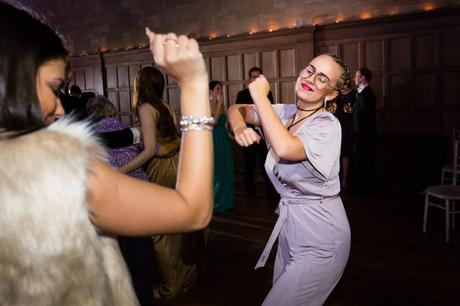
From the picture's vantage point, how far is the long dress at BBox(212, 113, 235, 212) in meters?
5.40

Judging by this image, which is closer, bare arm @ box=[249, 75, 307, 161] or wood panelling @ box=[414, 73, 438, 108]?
bare arm @ box=[249, 75, 307, 161]

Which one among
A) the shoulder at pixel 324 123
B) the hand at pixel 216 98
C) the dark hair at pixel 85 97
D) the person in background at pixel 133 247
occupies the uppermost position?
the hand at pixel 216 98

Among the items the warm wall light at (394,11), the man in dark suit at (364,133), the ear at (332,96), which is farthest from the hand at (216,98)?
the ear at (332,96)

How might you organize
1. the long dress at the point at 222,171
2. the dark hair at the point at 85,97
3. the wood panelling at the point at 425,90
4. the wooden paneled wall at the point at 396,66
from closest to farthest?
1. the dark hair at the point at 85,97
2. the long dress at the point at 222,171
3. the wooden paneled wall at the point at 396,66
4. the wood panelling at the point at 425,90

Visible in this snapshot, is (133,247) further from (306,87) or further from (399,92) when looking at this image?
(399,92)

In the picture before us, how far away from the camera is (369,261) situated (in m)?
3.71

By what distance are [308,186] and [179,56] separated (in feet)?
4.08

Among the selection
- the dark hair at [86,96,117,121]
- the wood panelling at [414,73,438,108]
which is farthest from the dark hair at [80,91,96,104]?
the wood panelling at [414,73,438,108]

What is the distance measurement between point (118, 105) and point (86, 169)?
30.7ft

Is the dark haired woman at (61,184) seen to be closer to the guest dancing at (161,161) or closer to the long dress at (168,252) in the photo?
the guest dancing at (161,161)

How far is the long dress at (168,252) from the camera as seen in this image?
3.21 m

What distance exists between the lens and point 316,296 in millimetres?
1863

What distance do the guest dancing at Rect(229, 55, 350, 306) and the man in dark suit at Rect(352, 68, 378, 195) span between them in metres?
4.03

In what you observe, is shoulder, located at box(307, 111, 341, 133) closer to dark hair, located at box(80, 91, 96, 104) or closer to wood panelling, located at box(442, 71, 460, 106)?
dark hair, located at box(80, 91, 96, 104)
